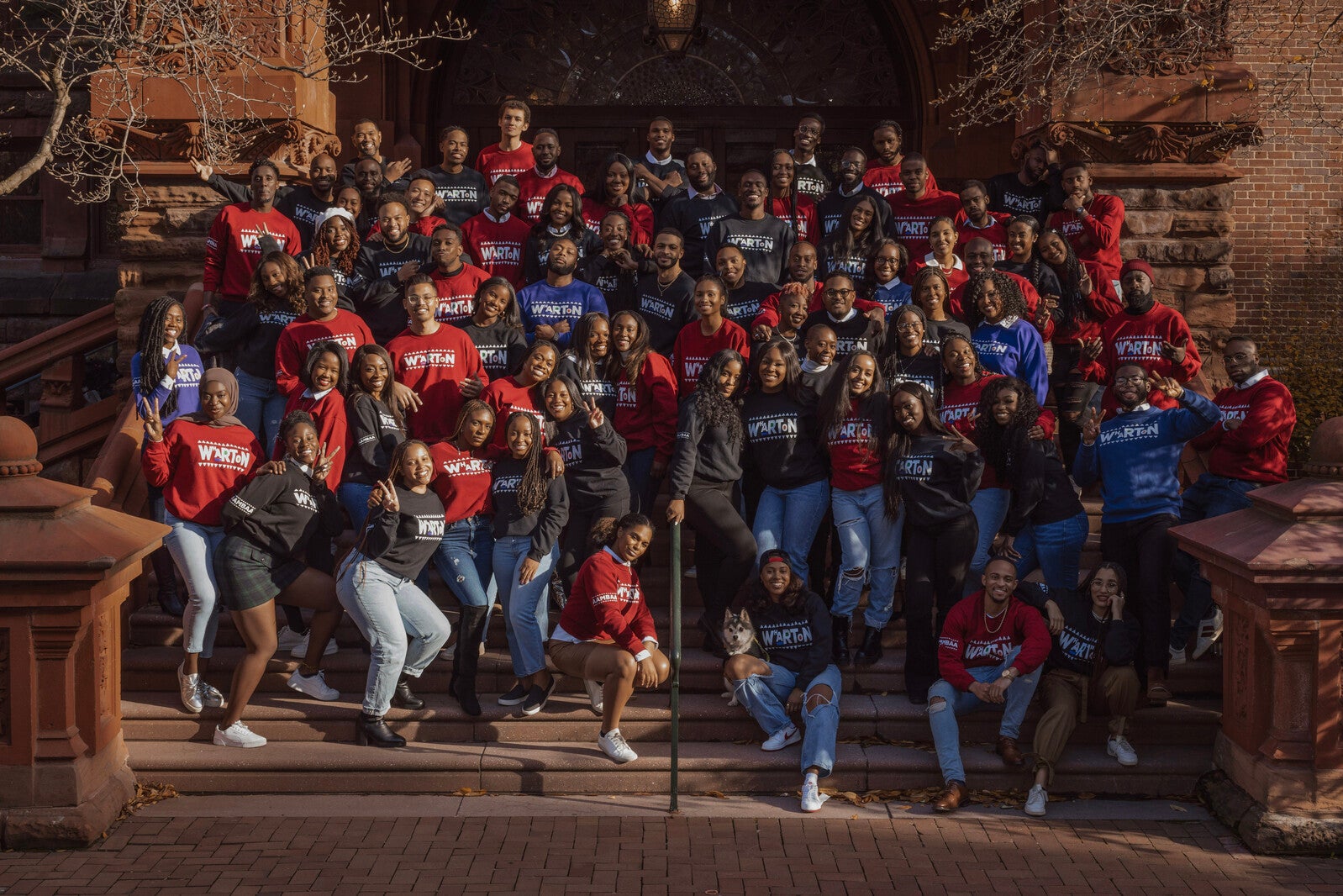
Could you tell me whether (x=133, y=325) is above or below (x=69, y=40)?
below

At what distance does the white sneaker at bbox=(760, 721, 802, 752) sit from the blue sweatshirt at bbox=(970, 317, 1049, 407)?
297 centimetres

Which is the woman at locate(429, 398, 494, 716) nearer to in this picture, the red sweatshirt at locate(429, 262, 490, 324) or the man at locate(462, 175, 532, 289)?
the red sweatshirt at locate(429, 262, 490, 324)

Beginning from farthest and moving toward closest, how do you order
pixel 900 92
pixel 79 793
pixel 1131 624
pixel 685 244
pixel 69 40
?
pixel 900 92 → pixel 685 244 → pixel 69 40 → pixel 1131 624 → pixel 79 793

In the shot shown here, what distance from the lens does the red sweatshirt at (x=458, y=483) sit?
8.52 metres

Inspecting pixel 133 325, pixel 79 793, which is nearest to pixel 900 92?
pixel 133 325

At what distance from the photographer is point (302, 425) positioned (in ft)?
27.5

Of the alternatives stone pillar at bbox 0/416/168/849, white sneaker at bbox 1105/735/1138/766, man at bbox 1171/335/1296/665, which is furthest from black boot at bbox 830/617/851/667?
stone pillar at bbox 0/416/168/849

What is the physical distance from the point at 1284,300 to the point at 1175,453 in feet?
20.9

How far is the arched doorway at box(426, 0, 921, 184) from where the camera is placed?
15.1m

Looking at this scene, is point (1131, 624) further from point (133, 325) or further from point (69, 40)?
point (133, 325)

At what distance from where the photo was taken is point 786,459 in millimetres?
8773

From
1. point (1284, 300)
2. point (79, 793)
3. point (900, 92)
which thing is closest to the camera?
point (79, 793)

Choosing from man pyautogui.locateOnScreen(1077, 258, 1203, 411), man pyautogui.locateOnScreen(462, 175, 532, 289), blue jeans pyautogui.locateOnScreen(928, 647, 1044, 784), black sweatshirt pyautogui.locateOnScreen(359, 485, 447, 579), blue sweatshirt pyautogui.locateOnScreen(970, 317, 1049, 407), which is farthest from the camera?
man pyautogui.locateOnScreen(462, 175, 532, 289)

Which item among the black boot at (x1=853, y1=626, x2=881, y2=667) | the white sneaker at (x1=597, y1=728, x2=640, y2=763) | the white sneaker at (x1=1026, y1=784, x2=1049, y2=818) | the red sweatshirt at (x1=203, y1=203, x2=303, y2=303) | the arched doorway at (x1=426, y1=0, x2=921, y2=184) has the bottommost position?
the white sneaker at (x1=1026, y1=784, x2=1049, y2=818)
